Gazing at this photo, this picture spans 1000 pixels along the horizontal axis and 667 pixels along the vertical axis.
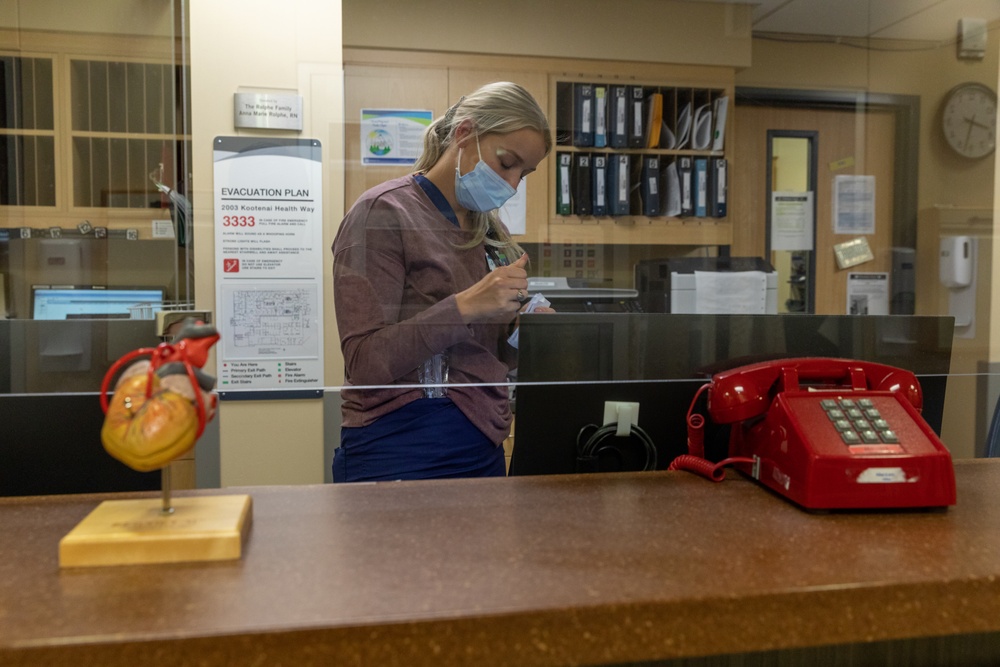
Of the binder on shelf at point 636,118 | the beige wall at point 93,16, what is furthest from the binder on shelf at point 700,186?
the beige wall at point 93,16

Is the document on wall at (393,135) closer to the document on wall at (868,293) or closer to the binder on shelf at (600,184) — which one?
the binder on shelf at (600,184)

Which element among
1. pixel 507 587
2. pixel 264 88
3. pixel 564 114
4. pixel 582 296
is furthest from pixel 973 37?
pixel 507 587

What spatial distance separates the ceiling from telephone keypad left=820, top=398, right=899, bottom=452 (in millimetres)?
847

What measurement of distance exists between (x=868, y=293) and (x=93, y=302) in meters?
1.37

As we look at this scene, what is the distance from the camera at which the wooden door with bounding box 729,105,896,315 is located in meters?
1.50

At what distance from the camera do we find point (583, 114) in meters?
1.40

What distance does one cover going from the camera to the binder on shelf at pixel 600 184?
1.44m

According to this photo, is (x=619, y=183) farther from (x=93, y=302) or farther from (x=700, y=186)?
(x=93, y=302)

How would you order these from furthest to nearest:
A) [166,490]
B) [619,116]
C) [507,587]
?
[619,116]
[166,490]
[507,587]

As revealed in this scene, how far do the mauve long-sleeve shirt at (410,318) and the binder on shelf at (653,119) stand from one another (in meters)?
0.44

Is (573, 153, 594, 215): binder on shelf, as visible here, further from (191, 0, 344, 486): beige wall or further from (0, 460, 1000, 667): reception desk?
(0, 460, 1000, 667): reception desk

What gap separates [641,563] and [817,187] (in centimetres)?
114

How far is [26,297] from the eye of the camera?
3.95ft

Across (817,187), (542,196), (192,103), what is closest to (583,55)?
(542,196)
